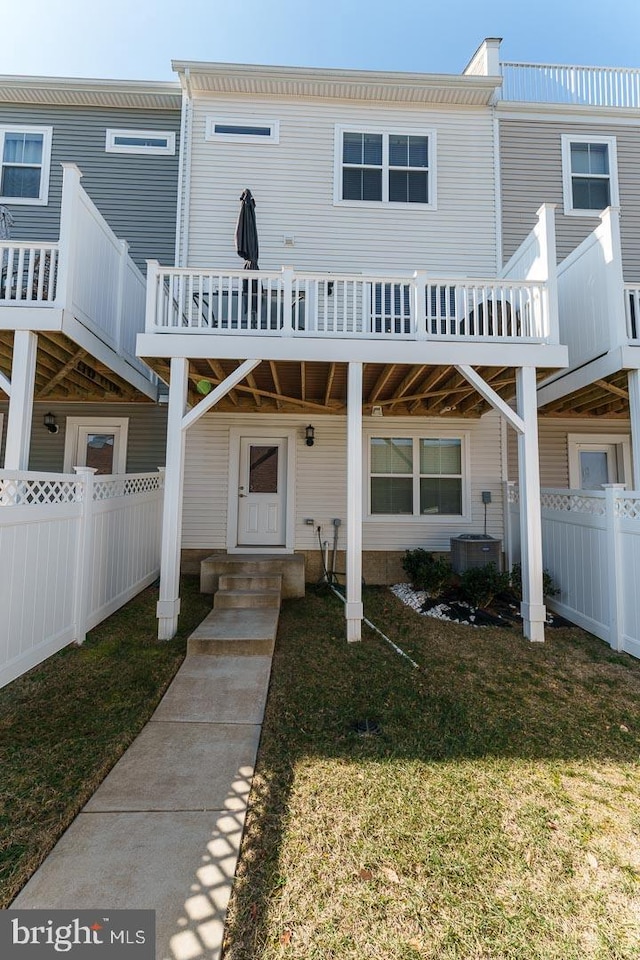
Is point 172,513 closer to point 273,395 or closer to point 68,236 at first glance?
point 273,395

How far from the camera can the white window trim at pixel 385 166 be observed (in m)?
7.56

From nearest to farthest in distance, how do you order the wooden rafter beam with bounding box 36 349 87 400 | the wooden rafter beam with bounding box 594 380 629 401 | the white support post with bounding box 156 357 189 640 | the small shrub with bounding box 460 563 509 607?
the white support post with bounding box 156 357 189 640 < the wooden rafter beam with bounding box 36 349 87 400 < the small shrub with bounding box 460 563 509 607 < the wooden rafter beam with bounding box 594 380 629 401

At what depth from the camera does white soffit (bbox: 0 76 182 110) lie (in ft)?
24.5

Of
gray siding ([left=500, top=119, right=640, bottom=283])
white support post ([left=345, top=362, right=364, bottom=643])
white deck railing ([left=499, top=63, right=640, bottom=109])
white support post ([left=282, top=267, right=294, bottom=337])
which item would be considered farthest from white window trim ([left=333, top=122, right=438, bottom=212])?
white support post ([left=345, top=362, right=364, bottom=643])

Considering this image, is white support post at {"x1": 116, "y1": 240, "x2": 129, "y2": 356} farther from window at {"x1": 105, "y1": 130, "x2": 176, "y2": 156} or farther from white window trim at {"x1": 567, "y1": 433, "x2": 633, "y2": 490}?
white window trim at {"x1": 567, "y1": 433, "x2": 633, "y2": 490}

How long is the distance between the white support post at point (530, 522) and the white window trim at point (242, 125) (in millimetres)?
6361

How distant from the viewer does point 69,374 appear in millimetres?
6320

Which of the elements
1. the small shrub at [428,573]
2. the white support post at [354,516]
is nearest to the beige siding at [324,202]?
the white support post at [354,516]

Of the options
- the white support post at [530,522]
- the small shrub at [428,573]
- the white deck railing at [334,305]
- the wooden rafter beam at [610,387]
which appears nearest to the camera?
the white support post at [530,522]

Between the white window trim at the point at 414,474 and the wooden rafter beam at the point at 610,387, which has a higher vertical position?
the wooden rafter beam at the point at 610,387

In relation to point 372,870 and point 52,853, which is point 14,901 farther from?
point 372,870

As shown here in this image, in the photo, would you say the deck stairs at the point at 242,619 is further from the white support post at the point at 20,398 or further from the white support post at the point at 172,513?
the white support post at the point at 20,398

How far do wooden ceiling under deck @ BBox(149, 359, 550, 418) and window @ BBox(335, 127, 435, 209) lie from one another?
372 cm

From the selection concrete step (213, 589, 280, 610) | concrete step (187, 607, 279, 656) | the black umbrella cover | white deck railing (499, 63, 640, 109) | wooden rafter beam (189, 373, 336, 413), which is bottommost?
concrete step (187, 607, 279, 656)
